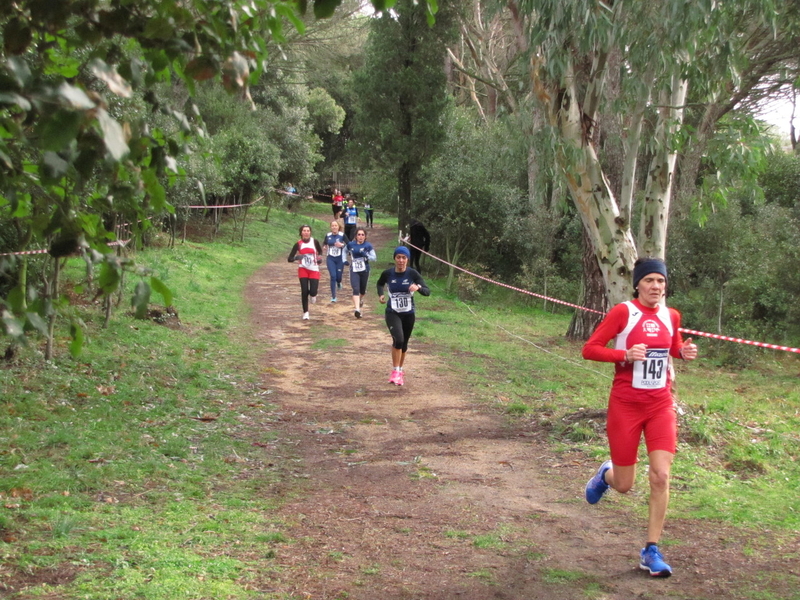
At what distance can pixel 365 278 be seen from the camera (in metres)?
16.5

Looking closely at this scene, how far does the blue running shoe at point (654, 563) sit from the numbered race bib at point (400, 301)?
619cm

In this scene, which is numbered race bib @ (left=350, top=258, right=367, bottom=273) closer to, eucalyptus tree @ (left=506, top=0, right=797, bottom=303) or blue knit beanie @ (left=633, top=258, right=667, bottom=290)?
eucalyptus tree @ (left=506, top=0, right=797, bottom=303)

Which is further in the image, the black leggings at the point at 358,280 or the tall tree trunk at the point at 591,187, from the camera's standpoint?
the black leggings at the point at 358,280

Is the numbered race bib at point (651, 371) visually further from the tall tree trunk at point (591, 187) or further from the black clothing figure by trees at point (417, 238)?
the black clothing figure by trees at point (417, 238)

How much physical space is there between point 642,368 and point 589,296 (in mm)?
10160

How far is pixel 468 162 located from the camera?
2422 cm

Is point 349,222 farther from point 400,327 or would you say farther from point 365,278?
point 400,327

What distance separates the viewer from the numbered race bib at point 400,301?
11.0 m

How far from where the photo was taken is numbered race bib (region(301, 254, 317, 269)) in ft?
50.5

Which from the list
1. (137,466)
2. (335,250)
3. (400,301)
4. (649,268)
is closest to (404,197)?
(335,250)

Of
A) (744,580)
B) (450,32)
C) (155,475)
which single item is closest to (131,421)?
(155,475)

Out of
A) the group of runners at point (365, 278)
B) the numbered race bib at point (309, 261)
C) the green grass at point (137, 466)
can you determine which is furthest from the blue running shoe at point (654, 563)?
the numbered race bib at point (309, 261)

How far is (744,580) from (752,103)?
2068 cm

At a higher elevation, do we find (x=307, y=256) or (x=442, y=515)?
(x=307, y=256)
